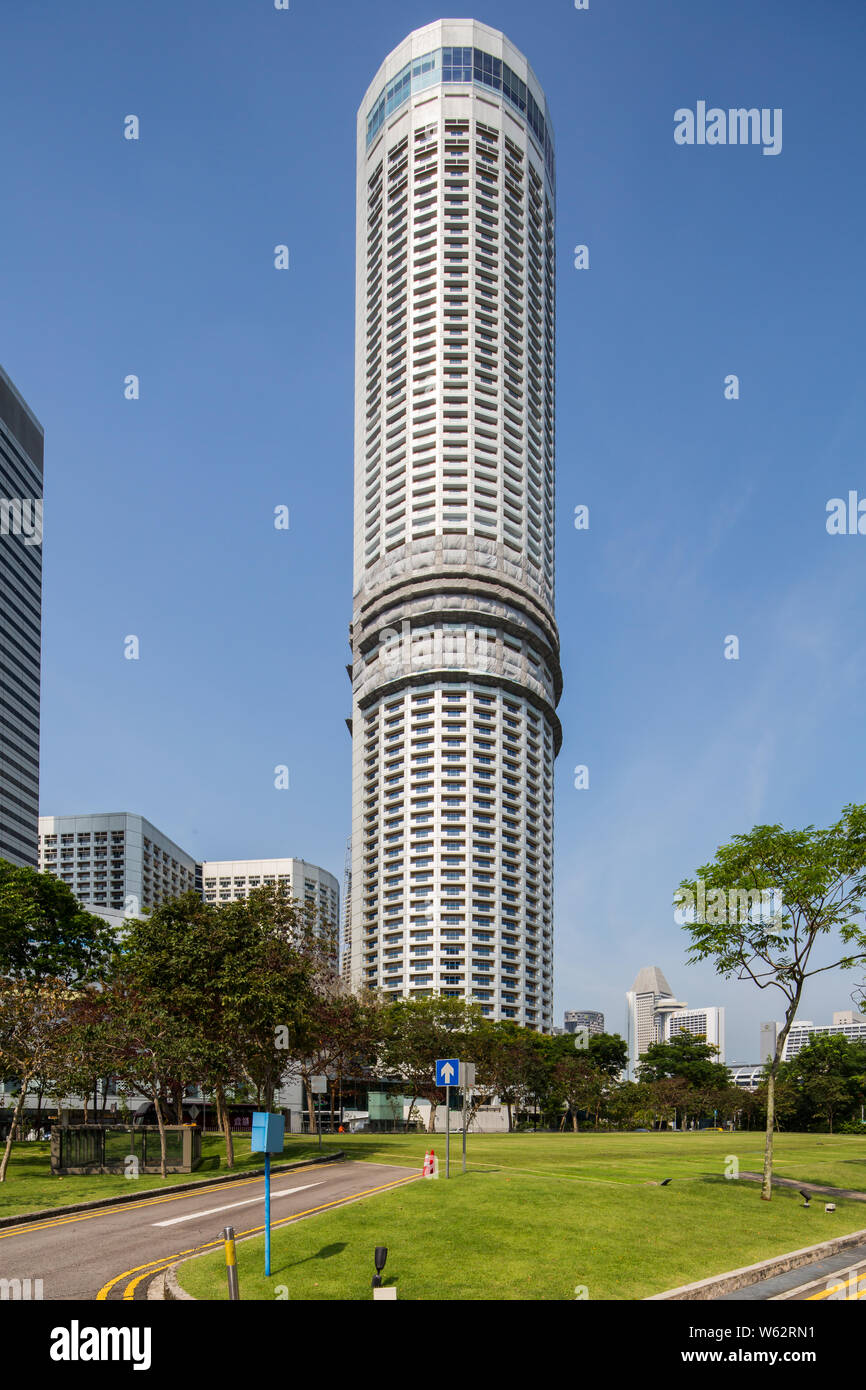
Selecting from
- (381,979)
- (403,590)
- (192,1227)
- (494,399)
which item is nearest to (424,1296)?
(192,1227)

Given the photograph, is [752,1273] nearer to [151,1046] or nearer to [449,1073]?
[449,1073]

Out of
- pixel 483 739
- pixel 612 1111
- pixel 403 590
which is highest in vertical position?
pixel 403 590

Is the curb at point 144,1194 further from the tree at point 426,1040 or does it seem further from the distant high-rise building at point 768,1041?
the tree at point 426,1040

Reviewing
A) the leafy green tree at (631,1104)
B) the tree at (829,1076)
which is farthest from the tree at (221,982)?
the tree at (829,1076)

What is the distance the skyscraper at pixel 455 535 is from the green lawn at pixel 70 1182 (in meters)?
101

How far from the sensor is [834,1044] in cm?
9962

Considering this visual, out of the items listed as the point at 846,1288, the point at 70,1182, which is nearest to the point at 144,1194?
the point at 70,1182

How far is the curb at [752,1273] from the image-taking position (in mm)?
17406

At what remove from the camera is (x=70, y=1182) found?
108 ft
